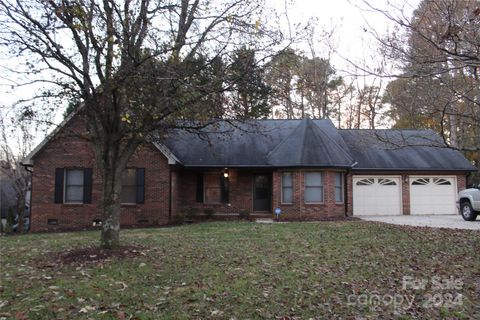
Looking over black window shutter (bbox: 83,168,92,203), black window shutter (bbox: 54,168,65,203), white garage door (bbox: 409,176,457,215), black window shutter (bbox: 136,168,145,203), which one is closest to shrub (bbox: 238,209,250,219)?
black window shutter (bbox: 136,168,145,203)

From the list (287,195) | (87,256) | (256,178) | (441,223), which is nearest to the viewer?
(87,256)

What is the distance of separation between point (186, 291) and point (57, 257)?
4.40 metres

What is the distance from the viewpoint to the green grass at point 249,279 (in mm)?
5859

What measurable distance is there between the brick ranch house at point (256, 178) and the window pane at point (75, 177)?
44mm

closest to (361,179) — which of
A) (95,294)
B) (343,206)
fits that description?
(343,206)

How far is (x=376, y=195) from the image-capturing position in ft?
73.7

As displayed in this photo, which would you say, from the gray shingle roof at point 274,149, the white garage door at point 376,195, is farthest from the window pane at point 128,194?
the white garage door at point 376,195

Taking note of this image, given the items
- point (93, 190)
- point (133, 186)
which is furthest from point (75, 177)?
point (133, 186)

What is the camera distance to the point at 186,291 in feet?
21.9

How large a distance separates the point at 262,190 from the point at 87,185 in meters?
8.24

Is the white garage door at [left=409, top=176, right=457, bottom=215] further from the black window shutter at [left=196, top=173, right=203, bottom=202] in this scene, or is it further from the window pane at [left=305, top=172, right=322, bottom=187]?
the black window shutter at [left=196, top=173, right=203, bottom=202]

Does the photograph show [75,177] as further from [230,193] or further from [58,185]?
[230,193]

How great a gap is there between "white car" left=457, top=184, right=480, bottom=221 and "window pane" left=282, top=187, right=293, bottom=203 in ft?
23.4

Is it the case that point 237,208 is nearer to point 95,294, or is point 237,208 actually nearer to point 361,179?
point 361,179
